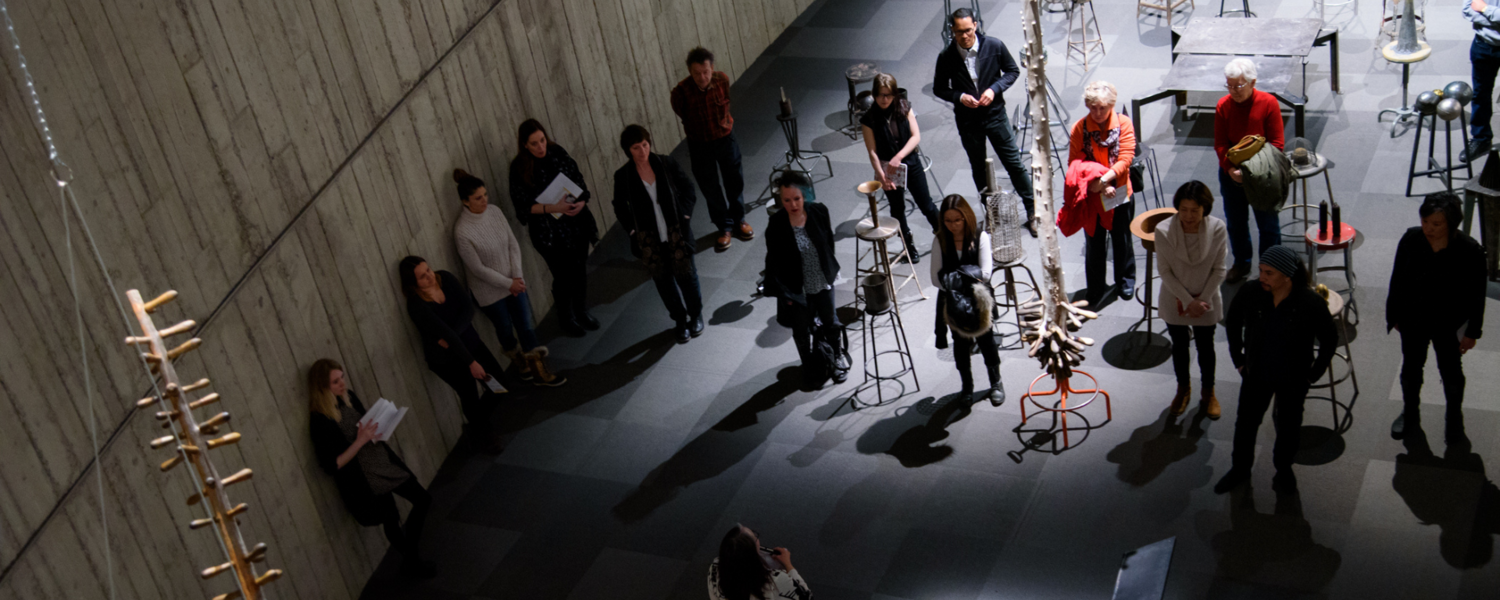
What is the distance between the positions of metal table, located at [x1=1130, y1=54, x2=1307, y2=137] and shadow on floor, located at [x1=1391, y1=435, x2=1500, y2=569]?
336 cm

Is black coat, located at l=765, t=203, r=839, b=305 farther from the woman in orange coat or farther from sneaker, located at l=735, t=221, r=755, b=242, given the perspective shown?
sneaker, located at l=735, t=221, r=755, b=242

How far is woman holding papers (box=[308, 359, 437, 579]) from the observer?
6340mm

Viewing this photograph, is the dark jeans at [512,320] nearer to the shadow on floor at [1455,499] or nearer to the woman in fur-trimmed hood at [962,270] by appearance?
the woman in fur-trimmed hood at [962,270]

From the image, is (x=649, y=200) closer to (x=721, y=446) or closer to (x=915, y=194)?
(x=721, y=446)

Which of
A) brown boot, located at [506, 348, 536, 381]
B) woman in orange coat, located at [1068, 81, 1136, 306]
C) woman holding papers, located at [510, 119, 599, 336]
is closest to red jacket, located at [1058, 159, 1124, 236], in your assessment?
woman in orange coat, located at [1068, 81, 1136, 306]

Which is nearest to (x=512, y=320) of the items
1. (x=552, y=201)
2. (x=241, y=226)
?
(x=552, y=201)

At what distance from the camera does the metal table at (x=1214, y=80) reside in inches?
356

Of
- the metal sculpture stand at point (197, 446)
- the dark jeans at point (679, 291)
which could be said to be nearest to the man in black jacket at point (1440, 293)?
the dark jeans at point (679, 291)

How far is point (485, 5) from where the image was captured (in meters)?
8.14

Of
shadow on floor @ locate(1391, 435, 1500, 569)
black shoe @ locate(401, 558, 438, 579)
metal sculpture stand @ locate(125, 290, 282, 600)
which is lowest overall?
shadow on floor @ locate(1391, 435, 1500, 569)

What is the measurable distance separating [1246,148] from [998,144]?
180 centimetres

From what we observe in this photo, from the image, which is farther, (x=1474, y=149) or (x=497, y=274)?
(x=1474, y=149)

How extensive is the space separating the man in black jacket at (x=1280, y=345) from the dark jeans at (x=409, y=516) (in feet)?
13.4

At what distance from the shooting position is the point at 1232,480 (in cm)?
627
